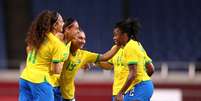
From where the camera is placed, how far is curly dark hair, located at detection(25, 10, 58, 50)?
282 inches

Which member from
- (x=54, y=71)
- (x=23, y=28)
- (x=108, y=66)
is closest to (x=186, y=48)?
(x=23, y=28)

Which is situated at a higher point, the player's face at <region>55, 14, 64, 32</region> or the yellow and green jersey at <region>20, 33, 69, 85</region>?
the player's face at <region>55, 14, 64, 32</region>

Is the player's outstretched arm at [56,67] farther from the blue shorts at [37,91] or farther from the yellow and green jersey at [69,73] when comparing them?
the yellow and green jersey at [69,73]

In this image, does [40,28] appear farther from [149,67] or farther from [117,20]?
[117,20]

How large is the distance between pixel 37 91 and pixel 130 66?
3.28 ft

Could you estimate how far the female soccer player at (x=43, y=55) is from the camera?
7.18 m

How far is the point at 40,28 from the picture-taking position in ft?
23.5

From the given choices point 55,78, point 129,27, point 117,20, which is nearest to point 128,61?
point 129,27

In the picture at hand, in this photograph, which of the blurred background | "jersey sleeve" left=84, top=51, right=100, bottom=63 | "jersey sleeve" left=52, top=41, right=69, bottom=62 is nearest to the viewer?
"jersey sleeve" left=52, top=41, right=69, bottom=62

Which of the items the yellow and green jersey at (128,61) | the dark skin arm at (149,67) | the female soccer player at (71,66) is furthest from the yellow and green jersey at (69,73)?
the dark skin arm at (149,67)

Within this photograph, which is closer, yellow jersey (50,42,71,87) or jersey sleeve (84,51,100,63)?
yellow jersey (50,42,71,87)

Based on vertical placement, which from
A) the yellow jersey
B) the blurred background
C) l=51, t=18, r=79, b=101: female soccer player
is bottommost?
the yellow jersey

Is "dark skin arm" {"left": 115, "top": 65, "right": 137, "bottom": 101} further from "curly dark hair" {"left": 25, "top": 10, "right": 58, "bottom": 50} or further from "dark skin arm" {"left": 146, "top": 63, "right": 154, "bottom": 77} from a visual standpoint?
"curly dark hair" {"left": 25, "top": 10, "right": 58, "bottom": 50}

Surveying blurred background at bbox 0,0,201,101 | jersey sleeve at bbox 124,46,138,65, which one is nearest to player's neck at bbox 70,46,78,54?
jersey sleeve at bbox 124,46,138,65
